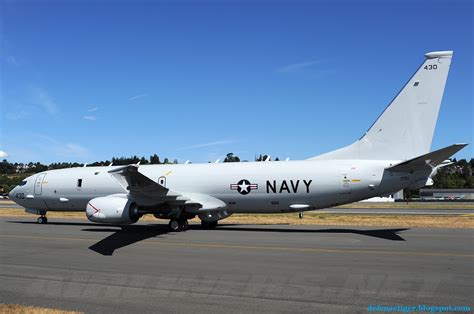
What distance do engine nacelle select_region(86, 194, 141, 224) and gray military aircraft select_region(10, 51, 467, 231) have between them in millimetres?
44

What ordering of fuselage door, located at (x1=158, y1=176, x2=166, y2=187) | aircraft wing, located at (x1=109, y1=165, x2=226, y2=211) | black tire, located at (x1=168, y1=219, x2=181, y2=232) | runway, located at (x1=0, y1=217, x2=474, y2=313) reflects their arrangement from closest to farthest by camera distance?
runway, located at (x1=0, y1=217, x2=474, y2=313)
aircraft wing, located at (x1=109, y1=165, x2=226, y2=211)
black tire, located at (x1=168, y1=219, x2=181, y2=232)
fuselage door, located at (x1=158, y1=176, x2=166, y2=187)

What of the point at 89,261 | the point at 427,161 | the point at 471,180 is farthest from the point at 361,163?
the point at 471,180

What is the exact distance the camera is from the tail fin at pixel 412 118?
1853 cm

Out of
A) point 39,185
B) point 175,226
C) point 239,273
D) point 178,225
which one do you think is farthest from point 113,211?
point 239,273

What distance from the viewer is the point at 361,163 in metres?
19.5

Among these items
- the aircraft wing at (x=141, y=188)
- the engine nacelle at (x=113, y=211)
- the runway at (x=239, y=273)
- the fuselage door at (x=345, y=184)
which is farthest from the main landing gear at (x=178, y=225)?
the fuselage door at (x=345, y=184)

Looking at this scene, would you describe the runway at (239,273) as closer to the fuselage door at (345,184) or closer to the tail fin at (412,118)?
the fuselage door at (345,184)

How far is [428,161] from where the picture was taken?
1702cm

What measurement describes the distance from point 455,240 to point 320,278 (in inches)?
355

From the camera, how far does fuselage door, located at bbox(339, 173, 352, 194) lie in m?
19.4

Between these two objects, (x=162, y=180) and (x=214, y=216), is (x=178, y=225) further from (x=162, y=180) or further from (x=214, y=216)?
(x=162, y=180)

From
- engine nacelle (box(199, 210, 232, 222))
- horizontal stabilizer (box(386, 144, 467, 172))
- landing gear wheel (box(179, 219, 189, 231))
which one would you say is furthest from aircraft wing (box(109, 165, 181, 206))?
horizontal stabilizer (box(386, 144, 467, 172))

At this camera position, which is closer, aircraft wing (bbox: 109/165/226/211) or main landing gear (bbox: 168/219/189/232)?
aircraft wing (bbox: 109/165/226/211)

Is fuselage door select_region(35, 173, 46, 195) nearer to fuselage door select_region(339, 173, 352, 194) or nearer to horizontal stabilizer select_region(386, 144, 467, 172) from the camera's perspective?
fuselage door select_region(339, 173, 352, 194)
